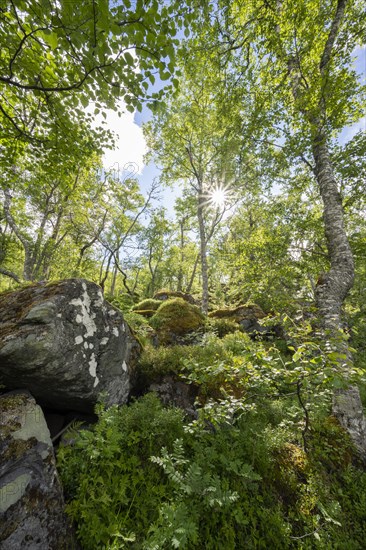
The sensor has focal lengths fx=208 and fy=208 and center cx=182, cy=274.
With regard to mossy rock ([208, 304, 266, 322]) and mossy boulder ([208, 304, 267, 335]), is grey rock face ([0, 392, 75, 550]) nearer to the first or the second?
mossy boulder ([208, 304, 267, 335])

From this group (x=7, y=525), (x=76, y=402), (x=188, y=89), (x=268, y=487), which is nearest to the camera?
(x=7, y=525)

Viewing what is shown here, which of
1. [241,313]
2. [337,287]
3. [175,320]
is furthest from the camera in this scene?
[241,313]

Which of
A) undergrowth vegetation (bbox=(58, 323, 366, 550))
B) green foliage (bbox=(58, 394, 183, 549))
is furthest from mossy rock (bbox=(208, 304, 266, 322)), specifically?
green foliage (bbox=(58, 394, 183, 549))

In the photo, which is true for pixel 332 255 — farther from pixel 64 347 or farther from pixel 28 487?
pixel 28 487

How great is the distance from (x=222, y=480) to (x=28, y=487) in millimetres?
2197

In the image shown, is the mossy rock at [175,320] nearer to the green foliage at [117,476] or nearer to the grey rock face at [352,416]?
the green foliage at [117,476]

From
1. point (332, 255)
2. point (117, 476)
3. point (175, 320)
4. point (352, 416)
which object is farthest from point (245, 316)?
point (117, 476)

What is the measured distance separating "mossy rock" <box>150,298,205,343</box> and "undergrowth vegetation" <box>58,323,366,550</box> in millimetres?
3481

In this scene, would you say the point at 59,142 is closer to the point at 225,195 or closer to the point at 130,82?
the point at 130,82

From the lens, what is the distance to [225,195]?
14.4 metres

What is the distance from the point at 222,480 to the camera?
2.65m

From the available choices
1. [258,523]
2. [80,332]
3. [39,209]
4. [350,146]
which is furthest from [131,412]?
[39,209]

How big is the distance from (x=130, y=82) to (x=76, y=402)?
4800 mm

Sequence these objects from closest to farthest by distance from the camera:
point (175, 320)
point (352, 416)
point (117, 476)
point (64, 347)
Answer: point (117, 476) → point (64, 347) → point (352, 416) → point (175, 320)
